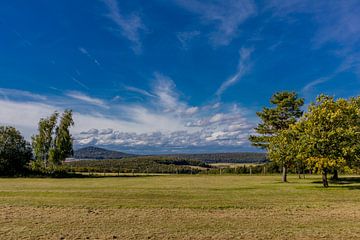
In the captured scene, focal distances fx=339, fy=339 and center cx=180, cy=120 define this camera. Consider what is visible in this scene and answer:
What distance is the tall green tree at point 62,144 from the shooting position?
66469 millimetres

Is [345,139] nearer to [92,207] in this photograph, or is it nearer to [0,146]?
[92,207]

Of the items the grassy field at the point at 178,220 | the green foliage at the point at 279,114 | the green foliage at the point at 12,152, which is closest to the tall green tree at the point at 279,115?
the green foliage at the point at 279,114

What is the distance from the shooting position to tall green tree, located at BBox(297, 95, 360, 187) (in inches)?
1216

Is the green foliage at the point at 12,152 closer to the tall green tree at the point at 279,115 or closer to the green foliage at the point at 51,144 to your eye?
the green foliage at the point at 51,144

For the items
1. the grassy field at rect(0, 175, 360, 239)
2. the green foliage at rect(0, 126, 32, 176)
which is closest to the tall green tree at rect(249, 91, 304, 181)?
the grassy field at rect(0, 175, 360, 239)

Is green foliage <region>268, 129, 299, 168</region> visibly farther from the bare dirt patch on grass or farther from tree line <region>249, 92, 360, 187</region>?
the bare dirt patch on grass

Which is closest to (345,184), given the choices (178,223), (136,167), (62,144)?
(178,223)

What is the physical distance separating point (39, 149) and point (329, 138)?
180 feet

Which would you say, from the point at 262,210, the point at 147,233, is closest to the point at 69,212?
the point at 147,233

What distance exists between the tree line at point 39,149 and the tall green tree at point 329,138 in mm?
48853

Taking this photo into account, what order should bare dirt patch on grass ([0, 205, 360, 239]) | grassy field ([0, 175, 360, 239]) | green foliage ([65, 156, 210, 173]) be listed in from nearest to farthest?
1. bare dirt patch on grass ([0, 205, 360, 239])
2. grassy field ([0, 175, 360, 239])
3. green foliage ([65, 156, 210, 173])

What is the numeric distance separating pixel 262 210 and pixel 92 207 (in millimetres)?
8829

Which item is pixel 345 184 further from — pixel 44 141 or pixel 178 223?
pixel 44 141

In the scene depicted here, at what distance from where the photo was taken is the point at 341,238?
11039mm
